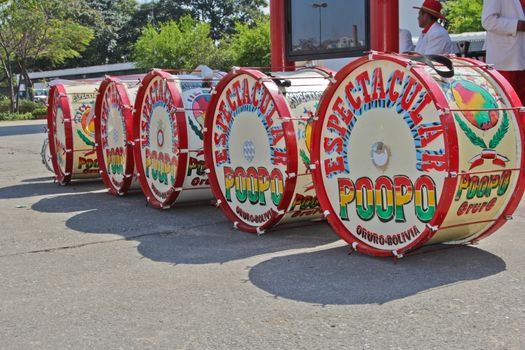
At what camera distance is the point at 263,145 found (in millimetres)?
5867

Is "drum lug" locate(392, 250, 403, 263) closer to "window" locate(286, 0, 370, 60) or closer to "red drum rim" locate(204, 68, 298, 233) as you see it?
"red drum rim" locate(204, 68, 298, 233)

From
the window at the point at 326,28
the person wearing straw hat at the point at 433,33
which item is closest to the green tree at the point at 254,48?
the window at the point at 326,28

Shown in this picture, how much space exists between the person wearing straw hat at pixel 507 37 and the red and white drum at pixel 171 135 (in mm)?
2654

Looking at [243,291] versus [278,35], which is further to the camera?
[278,35]

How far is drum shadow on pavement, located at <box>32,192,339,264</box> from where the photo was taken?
5.42 metres

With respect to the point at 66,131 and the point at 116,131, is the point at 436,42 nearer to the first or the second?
the point at 116,131

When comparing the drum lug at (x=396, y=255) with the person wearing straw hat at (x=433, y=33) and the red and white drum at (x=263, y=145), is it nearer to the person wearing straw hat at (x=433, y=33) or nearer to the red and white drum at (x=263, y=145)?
the red and white drum at (x=263, y=145)

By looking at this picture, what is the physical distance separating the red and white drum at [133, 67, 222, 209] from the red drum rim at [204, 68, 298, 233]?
1.37 ft

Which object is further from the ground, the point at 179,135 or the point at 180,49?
the point at 180,49

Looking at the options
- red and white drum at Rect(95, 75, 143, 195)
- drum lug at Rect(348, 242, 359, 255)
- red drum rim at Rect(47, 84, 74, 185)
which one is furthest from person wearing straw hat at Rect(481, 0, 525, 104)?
red drum rim at Rect(47, 84, 74, 185)

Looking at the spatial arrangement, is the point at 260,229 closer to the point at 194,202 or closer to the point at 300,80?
the point at 300,80

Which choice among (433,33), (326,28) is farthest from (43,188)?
(433,33)

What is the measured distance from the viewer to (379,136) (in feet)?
15.9

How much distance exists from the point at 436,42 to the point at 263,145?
217 cm
